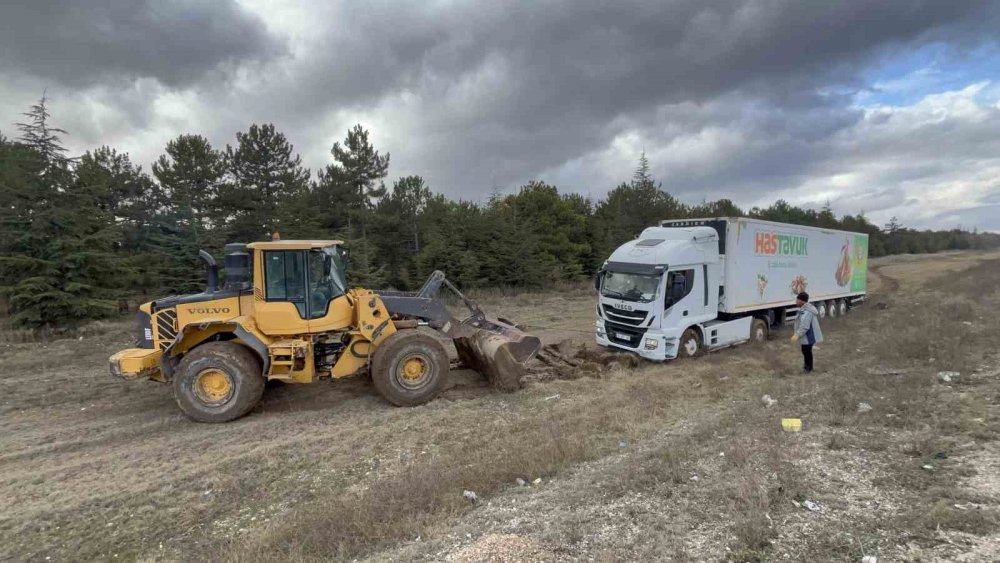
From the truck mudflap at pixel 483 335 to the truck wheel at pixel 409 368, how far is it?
2.15ft

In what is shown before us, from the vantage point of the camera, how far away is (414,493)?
204 inches

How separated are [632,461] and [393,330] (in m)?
4.74

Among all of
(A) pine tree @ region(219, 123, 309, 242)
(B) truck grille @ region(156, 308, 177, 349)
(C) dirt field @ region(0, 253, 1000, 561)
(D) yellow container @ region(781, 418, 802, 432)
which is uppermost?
(A) pine tree @ region(219, 123, 309, 242)

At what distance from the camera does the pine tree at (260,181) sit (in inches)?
995

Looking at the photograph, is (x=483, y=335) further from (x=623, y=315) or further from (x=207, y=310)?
(x=207, y=310)

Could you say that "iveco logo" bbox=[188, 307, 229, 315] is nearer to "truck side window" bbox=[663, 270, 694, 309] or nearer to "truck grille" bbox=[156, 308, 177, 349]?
"truck grille" bbox=[156, 308, 177, 349]

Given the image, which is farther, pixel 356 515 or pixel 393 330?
pixel 393 330

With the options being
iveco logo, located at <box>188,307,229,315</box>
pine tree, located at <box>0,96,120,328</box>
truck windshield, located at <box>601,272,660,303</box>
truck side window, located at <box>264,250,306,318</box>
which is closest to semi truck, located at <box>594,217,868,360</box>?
truck windshield, located at <box>601,272,660,303</box>

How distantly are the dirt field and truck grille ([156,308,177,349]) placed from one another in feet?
4.18

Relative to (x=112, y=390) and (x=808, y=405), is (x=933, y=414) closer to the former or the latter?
(x=808, y=405)

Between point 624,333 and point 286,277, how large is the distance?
749 cm

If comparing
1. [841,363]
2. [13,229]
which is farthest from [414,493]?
[13,229]

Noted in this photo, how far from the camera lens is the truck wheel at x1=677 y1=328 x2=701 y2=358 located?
11.9m

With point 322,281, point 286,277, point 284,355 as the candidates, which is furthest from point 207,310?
point 322,281
